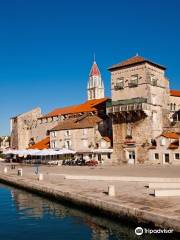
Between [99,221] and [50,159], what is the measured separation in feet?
148

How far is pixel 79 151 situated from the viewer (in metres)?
63.8

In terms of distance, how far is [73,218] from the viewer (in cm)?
2180

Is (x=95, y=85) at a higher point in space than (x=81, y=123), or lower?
higher

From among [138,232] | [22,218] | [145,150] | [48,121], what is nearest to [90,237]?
[138,232]

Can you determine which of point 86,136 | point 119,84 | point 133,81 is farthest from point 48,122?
point 133,81

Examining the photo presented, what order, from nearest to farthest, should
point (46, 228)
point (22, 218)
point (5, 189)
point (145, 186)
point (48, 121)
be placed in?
point (46, 228) → point (22, 218) → point (145, 186) → point (5, 189) → point (48, 121)

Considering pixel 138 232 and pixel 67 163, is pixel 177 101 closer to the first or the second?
pixel 67 163

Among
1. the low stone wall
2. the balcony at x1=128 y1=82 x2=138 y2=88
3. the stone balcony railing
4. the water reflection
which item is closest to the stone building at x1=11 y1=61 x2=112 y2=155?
the stone balcony railing

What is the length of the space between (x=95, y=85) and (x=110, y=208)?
108 meters

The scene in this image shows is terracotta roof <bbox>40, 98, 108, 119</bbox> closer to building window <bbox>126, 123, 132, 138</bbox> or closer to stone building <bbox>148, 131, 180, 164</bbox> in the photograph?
building window <bbox>126, 123, 132, 138</bbox>

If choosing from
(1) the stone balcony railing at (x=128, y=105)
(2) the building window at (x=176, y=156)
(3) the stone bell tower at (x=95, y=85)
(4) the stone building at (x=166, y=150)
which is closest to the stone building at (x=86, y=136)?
(1) the stone balcony railing at (x=128, y=105)

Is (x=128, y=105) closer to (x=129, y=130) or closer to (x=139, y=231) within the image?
(x=129, y=130)

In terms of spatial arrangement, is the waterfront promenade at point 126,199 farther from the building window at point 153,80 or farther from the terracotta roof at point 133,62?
the building window at point 153,80

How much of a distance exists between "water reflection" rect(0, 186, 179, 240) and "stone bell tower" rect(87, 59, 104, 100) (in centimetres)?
9644
